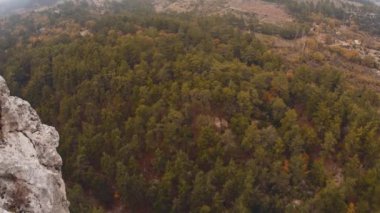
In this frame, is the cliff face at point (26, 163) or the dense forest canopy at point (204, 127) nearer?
the cliff face at point (26, 163)

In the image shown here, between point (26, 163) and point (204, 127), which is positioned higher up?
point (26, 163)

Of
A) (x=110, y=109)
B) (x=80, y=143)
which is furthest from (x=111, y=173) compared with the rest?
(x=110, y=109)

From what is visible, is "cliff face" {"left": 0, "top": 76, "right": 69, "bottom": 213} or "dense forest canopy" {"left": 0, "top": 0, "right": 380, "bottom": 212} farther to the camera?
"dense forest canopy" {"left": 0, "top": 0, "right": 380, "bottom": 212}

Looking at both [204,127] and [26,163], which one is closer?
[26,163]

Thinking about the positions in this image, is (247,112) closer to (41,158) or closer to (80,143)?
(80,143)
